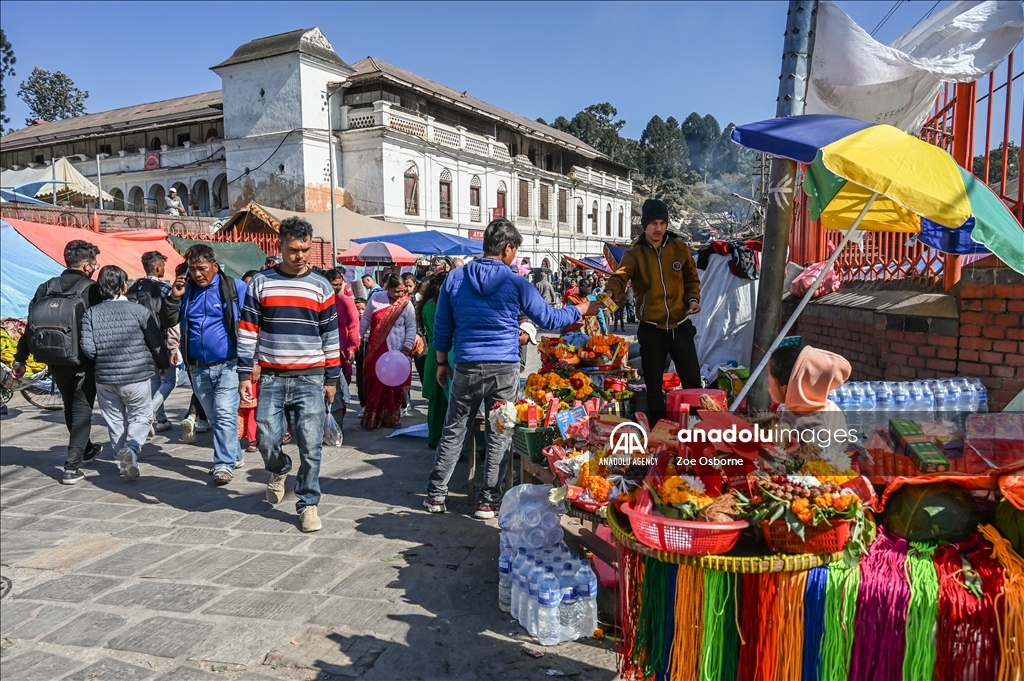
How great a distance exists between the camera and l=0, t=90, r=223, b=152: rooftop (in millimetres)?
35656

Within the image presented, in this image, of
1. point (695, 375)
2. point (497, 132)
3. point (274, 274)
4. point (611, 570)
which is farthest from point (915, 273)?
point (497, 132)

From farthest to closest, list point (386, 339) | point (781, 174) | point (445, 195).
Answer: point (445, 195), point (386, 339), point (781, 174)

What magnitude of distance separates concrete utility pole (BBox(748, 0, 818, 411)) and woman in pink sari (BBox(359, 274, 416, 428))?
11.8ft

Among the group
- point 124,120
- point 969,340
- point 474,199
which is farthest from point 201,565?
point 124,120

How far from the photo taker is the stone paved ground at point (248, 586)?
284 centimetres

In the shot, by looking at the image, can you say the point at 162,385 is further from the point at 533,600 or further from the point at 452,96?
the point at 452,96

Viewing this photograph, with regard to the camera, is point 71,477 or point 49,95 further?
point 49,95

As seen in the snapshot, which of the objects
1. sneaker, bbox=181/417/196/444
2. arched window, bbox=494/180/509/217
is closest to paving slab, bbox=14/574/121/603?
sneaker, bbox=181/417/196/444

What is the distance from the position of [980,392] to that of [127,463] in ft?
19.9

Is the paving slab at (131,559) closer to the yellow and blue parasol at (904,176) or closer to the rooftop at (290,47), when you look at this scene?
Answer: the yellow and blue parasol at (904,176)

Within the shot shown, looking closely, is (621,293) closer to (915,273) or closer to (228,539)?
(915,273)

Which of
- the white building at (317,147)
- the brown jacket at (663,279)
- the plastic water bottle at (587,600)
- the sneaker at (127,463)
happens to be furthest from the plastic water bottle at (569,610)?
the white building at (317,147)

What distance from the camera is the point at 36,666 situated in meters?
2.85

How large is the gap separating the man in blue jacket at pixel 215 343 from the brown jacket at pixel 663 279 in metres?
3.11
